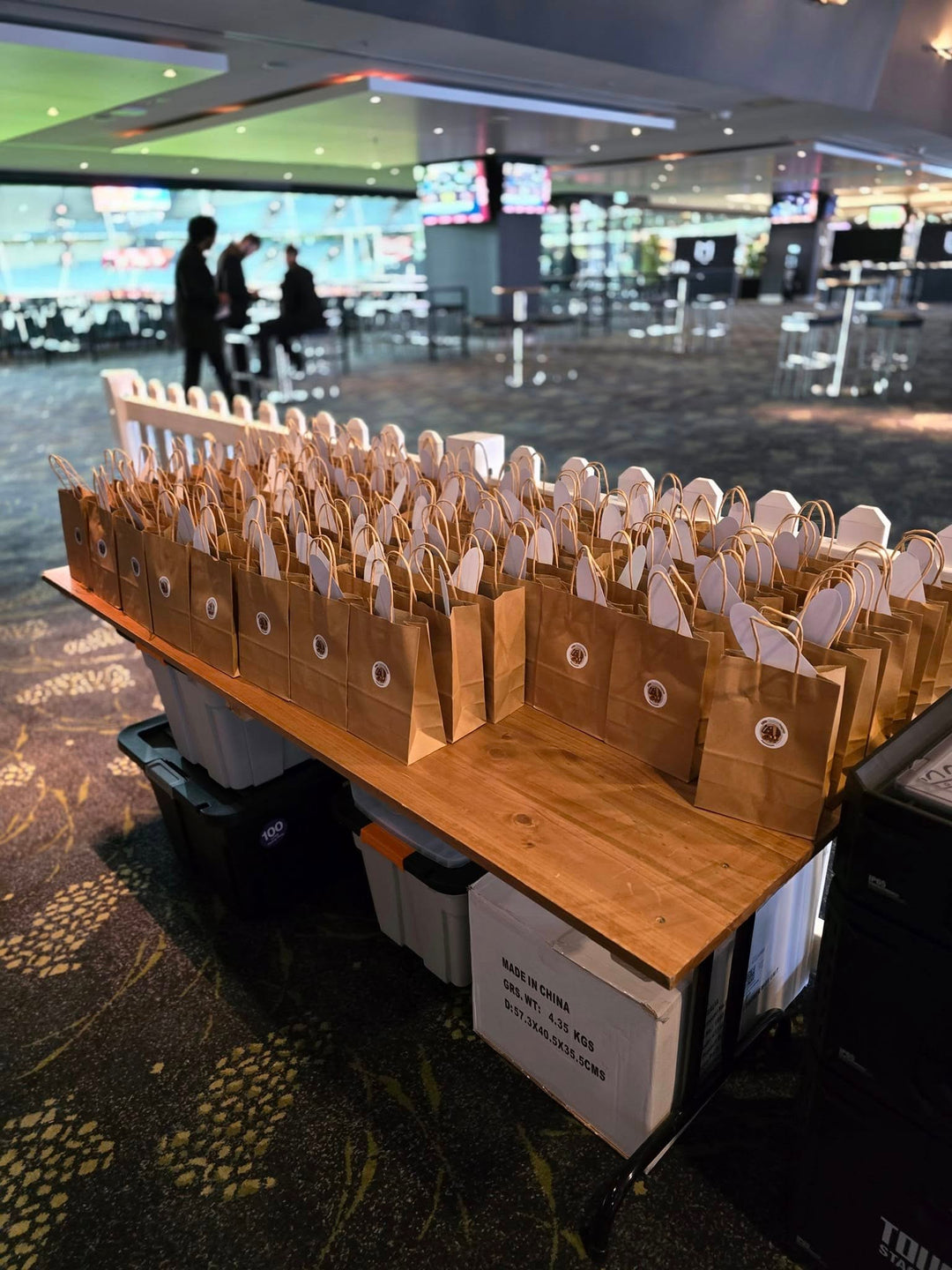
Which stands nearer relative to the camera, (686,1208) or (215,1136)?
(686,1208)

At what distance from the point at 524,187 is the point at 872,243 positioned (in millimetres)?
6274

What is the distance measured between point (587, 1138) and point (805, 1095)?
1.72 feet

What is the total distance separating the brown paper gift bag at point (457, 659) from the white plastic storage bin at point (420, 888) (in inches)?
16.0

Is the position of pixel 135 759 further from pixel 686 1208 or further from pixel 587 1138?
pixel 686 1208

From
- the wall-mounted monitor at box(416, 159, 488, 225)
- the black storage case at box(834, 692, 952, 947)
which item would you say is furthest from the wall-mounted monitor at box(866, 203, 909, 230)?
the black storage case at box(834, 692, 952, 947)

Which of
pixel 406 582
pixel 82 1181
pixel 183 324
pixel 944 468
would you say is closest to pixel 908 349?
pixel 944 468

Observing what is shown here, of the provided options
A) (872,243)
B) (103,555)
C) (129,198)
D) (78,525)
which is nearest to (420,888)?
(103,555)

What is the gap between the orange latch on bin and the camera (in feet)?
6.22

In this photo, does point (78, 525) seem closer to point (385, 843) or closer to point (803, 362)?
point (385, 843)

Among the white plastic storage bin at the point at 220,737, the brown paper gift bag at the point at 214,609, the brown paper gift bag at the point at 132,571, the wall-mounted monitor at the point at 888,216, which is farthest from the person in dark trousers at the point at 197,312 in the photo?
the wall-mounted monitor at the point at 888,216

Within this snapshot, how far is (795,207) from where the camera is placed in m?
20.6

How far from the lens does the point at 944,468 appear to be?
6.14 m

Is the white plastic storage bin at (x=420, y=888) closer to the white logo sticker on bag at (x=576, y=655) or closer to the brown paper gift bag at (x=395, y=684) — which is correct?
the brown paper gift bag at (x=395, y=684)

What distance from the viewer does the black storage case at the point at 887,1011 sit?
1.10 meters
